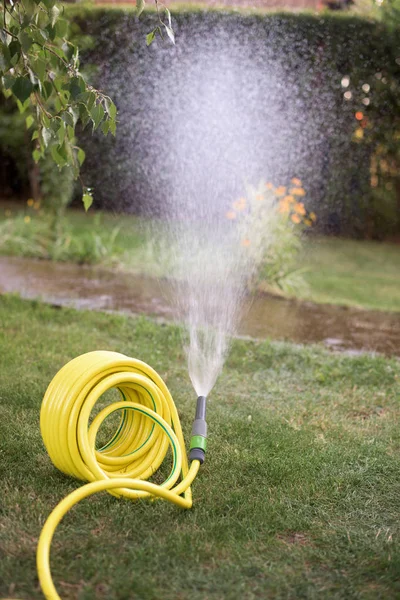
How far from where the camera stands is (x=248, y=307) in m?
5.42

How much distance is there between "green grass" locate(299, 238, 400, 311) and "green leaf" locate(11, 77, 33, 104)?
Result: 3.77 m

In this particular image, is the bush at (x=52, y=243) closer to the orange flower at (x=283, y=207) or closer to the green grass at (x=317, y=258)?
the green grass at (x=317, y=258)

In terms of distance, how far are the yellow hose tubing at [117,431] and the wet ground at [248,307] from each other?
6.55ft

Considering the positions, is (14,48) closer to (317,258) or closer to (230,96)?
(230,96)

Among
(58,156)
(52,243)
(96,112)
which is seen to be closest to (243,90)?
(52,243)

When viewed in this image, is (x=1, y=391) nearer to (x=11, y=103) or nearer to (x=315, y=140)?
(x=315, y=140)

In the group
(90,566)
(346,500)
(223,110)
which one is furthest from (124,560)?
(223,110)

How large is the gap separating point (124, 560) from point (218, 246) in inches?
173

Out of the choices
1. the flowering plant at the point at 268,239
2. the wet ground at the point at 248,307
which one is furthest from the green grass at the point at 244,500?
the flowering plant at the point at 268,239

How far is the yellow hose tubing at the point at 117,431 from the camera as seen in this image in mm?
2441

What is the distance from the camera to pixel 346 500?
2602 millimetres

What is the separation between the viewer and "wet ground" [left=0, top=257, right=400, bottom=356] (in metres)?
4.86

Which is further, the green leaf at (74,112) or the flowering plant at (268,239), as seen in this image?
the flowering plant at (268,239)

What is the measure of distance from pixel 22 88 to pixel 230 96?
5.31m
